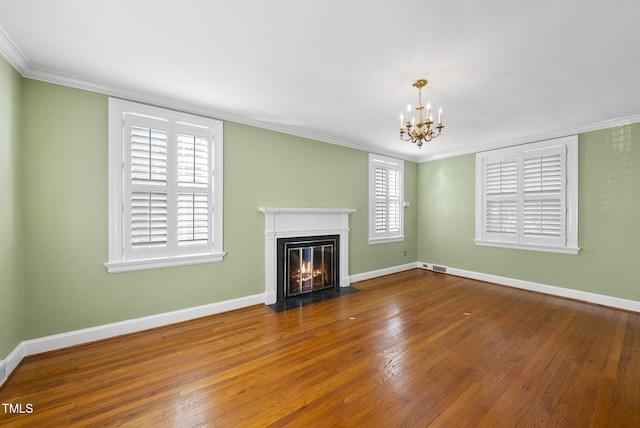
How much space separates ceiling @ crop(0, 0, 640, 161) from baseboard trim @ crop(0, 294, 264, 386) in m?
2.45

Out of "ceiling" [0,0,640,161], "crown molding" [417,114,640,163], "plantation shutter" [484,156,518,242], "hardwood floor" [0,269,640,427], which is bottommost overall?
"hardwood floor" [0,269,640,427]

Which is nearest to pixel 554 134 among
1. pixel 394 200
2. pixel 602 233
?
pixel 602 233

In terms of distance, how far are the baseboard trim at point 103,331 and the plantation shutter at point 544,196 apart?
4.80 m

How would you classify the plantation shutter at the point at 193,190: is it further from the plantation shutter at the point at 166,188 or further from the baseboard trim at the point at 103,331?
the baseboard trim at the point at 103,331

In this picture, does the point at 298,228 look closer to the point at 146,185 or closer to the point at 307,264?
the point at 307,264

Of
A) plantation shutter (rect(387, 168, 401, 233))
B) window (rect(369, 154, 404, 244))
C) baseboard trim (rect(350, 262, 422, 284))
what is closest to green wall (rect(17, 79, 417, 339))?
baseboard trim (rect(350, 262, 422, 284))

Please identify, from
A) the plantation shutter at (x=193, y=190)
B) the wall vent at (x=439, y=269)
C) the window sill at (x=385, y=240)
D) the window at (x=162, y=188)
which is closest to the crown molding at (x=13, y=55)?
the window at (x=162, y=188)

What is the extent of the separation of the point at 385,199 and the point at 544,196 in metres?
2.56

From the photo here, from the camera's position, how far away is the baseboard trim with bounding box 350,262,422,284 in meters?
4.83

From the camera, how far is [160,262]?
114 inches

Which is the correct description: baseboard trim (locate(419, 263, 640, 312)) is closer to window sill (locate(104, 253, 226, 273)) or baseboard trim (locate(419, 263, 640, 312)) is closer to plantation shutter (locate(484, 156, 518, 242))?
plantation shutter (locate(484, 156, 518, 242))

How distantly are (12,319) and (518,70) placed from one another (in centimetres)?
497

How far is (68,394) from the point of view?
187 cm

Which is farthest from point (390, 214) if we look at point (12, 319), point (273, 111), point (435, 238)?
point (12, 319)
